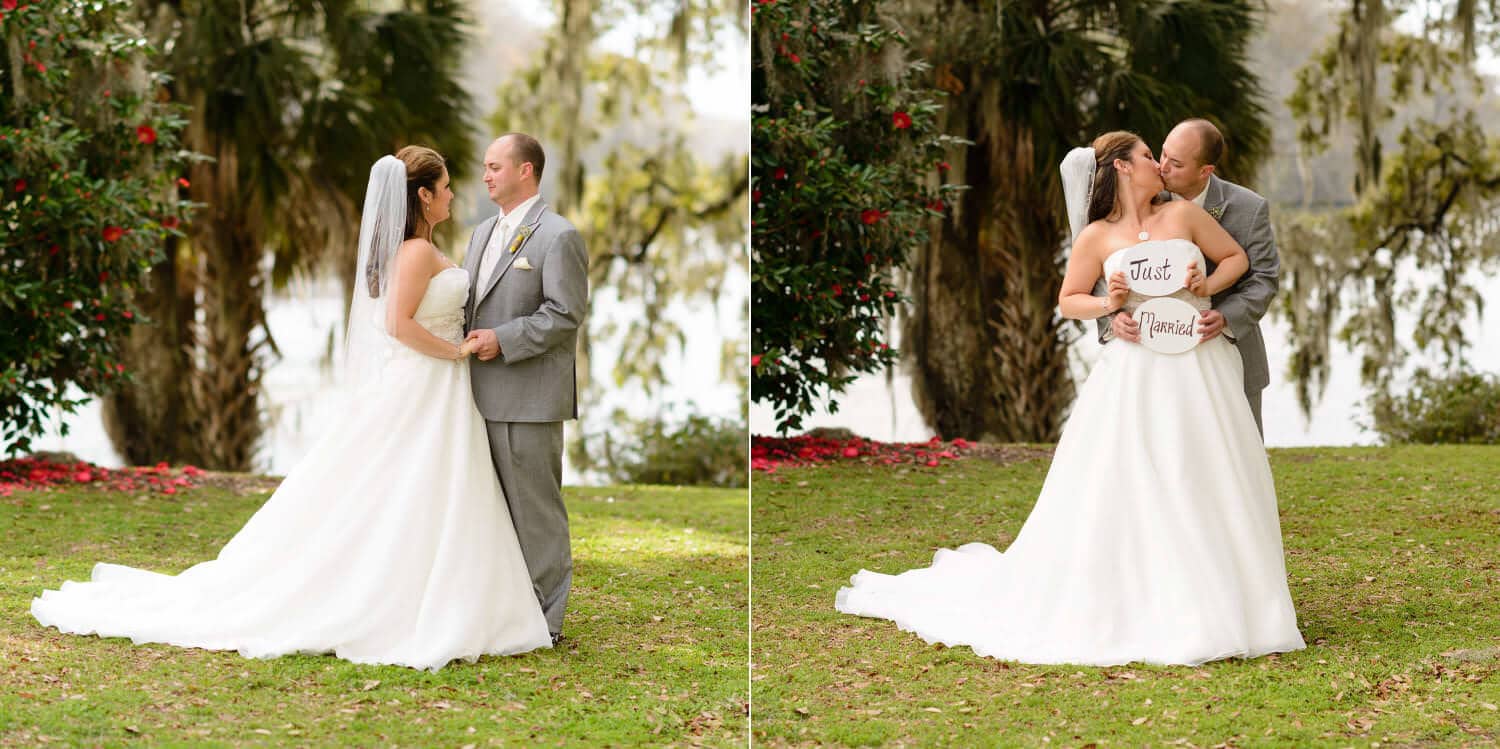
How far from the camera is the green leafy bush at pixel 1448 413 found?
34.3 ft

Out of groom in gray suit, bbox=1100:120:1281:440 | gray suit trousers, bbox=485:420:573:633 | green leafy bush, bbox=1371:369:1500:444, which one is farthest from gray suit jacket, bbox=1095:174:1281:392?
green leafy bush, bbox=1371:369:1500:444

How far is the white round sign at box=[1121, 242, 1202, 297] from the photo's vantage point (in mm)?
4406

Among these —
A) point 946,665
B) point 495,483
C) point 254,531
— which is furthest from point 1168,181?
point 254,531

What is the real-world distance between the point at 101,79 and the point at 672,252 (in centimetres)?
560

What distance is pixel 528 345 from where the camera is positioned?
4.33 metres

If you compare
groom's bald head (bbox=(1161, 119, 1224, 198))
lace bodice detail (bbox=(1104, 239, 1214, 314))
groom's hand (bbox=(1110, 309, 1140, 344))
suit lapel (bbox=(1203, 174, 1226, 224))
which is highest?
groom's bald head (bbox=(1161, 119, 1224, 198))

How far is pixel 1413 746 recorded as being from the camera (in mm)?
3426

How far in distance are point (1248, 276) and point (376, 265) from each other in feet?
9.07

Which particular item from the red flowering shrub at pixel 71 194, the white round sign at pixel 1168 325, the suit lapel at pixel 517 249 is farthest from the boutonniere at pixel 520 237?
the red flowering shrub at pixel 71 194

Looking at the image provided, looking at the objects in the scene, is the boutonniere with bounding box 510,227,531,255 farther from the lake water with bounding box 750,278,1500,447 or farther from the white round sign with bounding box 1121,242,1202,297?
the lake water with bounding box 750,278,1500,447

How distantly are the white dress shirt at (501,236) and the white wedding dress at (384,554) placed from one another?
0.08 m

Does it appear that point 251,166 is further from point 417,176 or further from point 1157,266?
point 1157,266

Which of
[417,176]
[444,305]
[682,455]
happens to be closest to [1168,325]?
[444,305]

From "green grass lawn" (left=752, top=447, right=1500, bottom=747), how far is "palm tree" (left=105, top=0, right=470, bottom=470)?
6.03 metres
